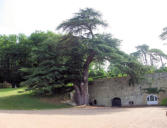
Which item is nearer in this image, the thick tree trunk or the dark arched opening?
the thick tree trunk

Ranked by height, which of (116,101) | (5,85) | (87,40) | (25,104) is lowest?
(116,101)

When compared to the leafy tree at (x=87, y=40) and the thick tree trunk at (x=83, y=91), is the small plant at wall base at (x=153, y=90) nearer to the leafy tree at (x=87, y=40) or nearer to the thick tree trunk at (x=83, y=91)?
the leafy tree at (x=87, y=40)

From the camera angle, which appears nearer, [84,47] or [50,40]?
[84,47]

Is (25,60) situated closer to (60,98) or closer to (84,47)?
(60,98)

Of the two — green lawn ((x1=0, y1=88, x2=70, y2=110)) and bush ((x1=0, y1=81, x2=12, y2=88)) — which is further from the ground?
bush ((x1=0, y1=81, x2=12, y2=88))

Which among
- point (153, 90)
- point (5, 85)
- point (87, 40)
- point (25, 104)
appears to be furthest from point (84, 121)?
point (5, 85)

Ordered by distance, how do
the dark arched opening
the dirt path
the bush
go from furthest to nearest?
the bush < the dark arched opening < the dirt path

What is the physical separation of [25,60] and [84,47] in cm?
2009

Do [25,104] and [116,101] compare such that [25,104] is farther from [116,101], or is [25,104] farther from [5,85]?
[5,85]

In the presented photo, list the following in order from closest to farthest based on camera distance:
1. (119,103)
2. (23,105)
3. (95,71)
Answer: (23,105), (119,103), (95,71)

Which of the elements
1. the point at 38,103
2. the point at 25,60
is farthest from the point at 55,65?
the point at 25,60

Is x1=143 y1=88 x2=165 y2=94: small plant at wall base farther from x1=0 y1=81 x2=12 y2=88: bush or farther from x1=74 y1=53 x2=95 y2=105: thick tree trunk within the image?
x1=0 y1=81 x2=12 y2=88: bush

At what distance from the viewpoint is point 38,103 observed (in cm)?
2019

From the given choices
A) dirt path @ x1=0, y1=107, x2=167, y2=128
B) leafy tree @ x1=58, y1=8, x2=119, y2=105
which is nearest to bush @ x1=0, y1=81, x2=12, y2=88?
leafy tree @ x1=58, y1=8, x2=119, y2=105
